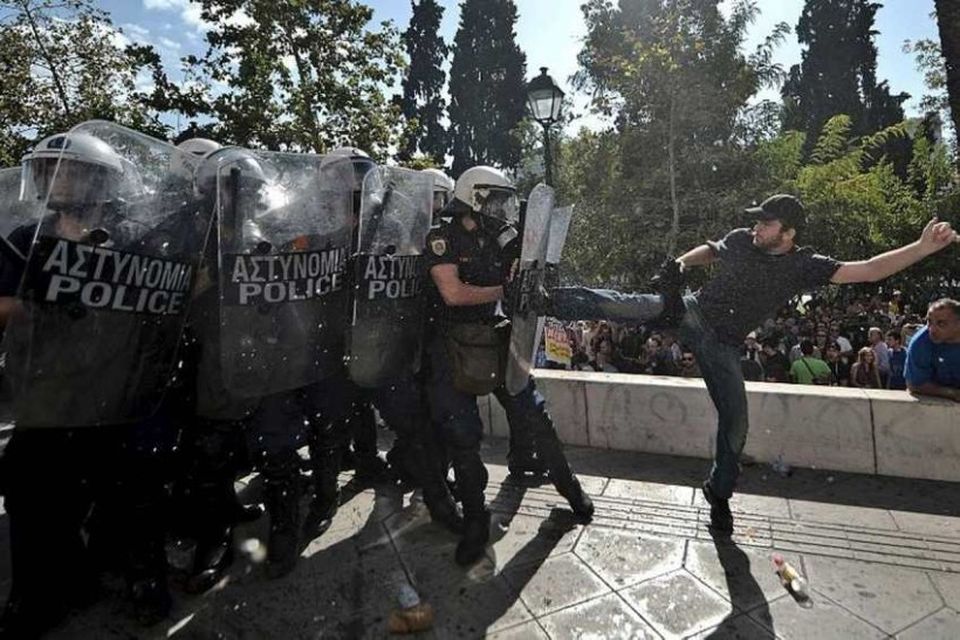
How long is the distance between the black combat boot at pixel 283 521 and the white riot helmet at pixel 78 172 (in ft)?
4.84

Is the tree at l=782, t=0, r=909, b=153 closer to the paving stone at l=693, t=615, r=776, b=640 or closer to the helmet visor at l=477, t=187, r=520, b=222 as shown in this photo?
the helmet visor at l=477, t=187, r=520, b=222

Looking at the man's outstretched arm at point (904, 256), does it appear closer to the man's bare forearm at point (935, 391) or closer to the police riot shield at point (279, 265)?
the man's bare forearm at point (935, 391)

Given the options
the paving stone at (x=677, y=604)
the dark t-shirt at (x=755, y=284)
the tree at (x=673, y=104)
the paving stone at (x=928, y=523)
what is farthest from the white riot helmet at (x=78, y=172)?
the tree at (x=673, y=104)

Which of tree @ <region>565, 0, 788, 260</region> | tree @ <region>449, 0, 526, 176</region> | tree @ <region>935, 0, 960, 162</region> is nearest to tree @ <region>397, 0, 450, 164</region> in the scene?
tree @ <region>449, 0, 526, 176</region>

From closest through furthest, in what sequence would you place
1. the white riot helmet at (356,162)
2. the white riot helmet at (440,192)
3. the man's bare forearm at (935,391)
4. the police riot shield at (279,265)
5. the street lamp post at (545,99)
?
the police riot shield at (279,265)
the white riot helmet at (356,162)
the man's bare forearm at (935,391)
the white riot helmet at (440,192)
the street lamp post at (545,99)

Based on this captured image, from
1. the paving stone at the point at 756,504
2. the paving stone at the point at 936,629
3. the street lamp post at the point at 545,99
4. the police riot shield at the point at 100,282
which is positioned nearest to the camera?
the police riot shield at the point at 100,282

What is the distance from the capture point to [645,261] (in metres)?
14.5

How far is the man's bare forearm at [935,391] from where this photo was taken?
3338 mm

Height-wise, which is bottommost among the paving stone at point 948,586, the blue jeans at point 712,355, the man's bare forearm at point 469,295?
the paving stone at point 948,586

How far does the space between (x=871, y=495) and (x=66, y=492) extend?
4113 millimetres

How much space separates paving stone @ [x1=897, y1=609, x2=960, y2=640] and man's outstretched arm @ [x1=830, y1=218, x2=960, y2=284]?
54.0 inches

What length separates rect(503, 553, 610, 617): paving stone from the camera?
2389 millimetres

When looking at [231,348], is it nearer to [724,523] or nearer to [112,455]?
[112,455]

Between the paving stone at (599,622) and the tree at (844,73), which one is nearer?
the paving stone at (599,622)
